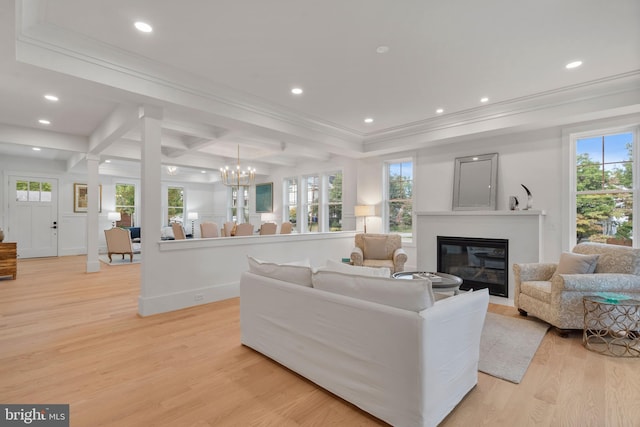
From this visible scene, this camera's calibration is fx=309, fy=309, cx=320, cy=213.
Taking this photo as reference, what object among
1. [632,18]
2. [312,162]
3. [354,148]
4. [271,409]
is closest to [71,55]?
[271,409]

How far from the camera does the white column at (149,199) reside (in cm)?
366

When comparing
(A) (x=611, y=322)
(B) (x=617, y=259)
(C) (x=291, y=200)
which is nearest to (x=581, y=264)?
(B) (x=617, y=259)

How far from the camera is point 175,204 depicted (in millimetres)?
11133

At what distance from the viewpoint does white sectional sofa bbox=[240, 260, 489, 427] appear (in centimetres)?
163

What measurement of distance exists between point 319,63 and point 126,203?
9217 millimetres

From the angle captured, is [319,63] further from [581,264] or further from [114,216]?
[114,216]

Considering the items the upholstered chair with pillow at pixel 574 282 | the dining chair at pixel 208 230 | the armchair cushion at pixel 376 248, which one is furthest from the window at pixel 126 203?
the upholstered chair with pillow at pixel 574 282

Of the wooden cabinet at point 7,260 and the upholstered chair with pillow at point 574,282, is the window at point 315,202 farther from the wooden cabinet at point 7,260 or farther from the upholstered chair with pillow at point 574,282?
the wooden cabinet at point 7,260

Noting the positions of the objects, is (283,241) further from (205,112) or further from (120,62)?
(120,62)

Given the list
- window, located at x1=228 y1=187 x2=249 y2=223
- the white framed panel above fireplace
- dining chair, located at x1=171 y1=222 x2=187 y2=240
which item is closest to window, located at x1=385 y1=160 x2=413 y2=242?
the white framed panel above fireplace

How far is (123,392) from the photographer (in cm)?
209

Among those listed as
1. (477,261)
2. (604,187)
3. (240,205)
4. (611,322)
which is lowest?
(611,322)

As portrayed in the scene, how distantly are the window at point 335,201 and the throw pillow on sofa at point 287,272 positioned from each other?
501 cm

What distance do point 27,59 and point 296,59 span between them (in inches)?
94.6
